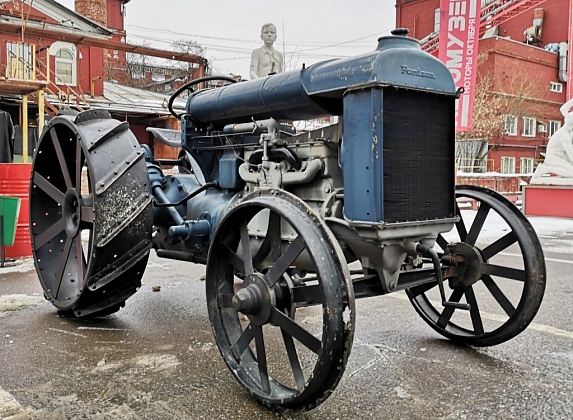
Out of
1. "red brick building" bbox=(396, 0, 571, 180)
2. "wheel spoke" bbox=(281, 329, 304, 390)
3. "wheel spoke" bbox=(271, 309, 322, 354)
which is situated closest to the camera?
A: "wheel spoke" bbox=(271, 309, 322, 354)

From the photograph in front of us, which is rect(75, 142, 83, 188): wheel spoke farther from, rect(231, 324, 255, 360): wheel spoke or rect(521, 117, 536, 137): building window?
rect(521, 117, 536, 137): building window

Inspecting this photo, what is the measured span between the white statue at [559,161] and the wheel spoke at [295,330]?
12.7 metres

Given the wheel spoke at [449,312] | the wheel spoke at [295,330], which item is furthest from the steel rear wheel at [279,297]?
the wheel spoke at [449,312]

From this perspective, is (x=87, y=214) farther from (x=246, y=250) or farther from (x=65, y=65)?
(x=65, y=65)

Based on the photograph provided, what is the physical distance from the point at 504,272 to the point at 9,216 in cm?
552

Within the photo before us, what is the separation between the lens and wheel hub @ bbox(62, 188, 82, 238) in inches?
167

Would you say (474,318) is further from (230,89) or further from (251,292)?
(230,89)

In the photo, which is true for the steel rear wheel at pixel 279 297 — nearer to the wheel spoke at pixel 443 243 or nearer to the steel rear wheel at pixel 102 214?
the steel rear wheel at pixel 102 214

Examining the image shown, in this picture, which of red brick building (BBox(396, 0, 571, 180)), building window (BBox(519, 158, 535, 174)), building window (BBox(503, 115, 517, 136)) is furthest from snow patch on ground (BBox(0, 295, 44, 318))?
building window (BBox(519, 158, 535, 174))

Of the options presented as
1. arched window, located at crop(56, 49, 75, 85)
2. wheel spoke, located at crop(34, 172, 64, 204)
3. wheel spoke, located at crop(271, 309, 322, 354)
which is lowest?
wheel spoke, located at crop(271, 309, 322, 354)

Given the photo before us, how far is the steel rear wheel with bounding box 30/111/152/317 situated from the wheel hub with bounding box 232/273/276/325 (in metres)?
1.26

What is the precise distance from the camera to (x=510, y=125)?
27.6m

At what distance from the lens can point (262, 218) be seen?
3514 mm

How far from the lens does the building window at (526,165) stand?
28328mm
